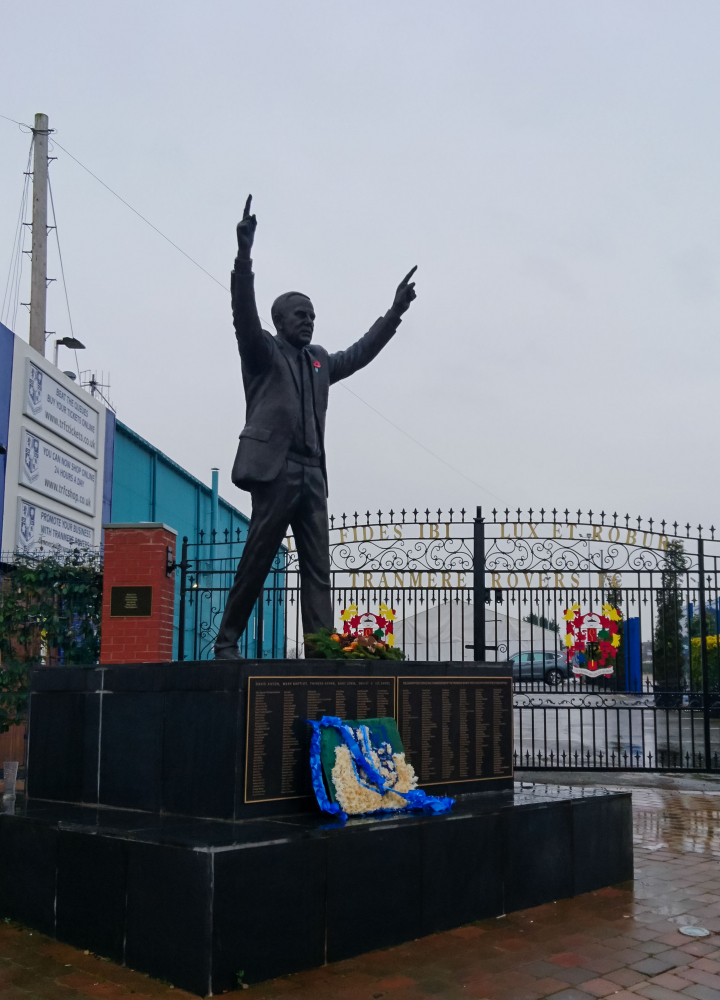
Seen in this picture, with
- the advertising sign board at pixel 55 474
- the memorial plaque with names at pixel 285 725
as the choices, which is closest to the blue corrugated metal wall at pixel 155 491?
the advertising sign board at pixel 55 474

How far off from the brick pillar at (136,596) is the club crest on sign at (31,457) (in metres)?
2.36

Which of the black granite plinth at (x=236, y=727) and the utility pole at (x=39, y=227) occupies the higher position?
the utility pole at (x=39, y=227)

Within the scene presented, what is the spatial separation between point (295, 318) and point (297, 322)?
0.09 feet

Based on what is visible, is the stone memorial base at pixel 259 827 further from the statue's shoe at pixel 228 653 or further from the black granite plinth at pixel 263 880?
the statue's shoe at pixel 228 653

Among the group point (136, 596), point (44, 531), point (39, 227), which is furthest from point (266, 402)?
point (39, 227)

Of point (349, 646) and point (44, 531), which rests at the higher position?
point (44, 531)

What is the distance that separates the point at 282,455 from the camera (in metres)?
5.26

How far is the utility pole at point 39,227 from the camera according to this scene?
42.6 ft

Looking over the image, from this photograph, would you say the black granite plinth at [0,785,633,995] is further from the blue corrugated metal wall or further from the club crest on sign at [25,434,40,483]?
the blue corrugated metal wall

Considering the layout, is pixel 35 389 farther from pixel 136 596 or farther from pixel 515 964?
pixel 515 964

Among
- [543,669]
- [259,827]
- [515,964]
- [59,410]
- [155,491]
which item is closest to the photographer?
[515,964]

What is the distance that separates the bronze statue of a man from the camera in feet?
16.9

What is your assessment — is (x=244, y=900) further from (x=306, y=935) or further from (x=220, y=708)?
(x=220, y=708)

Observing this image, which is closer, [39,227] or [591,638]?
[591,638]
